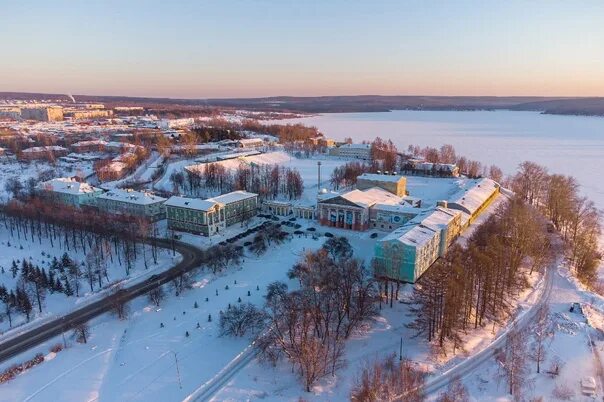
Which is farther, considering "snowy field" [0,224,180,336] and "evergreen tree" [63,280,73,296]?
"evergreen tree" [63,280,73,296]

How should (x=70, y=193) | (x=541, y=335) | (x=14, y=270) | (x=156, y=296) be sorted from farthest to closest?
(x=70, y=193) → (x=14, y=270) → (x=156, y=296) → (x=541, y=335)

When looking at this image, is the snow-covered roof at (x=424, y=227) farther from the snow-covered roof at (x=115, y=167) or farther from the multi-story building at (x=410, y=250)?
the snow-covered roof at (x=115, y=167)

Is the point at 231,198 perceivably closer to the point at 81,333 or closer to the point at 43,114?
the point at 81,333

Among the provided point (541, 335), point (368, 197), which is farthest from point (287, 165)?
point (541, 335)

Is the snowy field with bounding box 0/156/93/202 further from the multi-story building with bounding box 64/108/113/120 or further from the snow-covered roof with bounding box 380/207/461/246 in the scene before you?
the multi-story building with bounding box 64/108/113/120

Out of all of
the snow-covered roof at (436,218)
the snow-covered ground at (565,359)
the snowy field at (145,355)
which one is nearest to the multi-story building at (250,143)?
the snow-covered roof at (436,218)

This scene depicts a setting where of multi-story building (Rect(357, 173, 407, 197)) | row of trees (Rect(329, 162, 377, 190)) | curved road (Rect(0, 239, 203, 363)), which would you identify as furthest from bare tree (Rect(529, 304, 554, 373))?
row of trees (Rect(329, 162, 377, 190))

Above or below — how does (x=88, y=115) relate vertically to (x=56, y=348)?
above
